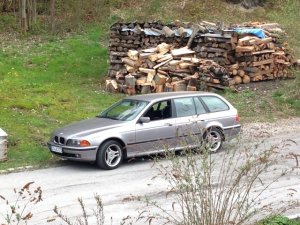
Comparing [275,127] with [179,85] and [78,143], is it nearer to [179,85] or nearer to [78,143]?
[179,85]

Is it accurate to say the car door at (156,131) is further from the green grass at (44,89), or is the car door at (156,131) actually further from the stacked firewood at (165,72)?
the stacked firewood at (165,72)

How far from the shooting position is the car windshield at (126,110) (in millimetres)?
13930

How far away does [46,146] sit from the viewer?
589 inches

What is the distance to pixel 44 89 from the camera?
21094mm

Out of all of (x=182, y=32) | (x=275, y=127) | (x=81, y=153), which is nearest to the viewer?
(x=81, y=153)

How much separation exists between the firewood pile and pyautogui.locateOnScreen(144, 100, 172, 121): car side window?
6293 mm

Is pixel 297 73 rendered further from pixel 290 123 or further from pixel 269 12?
pixel 269 12

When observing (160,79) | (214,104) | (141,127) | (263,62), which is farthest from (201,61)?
(141,127)

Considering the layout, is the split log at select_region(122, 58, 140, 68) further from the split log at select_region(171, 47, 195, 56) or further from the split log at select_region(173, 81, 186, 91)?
the split log at select_region(173, 81, 186, 91)

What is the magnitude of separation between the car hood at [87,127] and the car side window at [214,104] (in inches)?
91.6

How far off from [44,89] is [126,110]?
758 centimetres

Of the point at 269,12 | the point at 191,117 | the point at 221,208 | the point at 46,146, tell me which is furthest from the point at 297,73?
the point at 221,208

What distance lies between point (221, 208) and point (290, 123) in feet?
39.5

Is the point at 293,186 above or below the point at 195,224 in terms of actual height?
below
